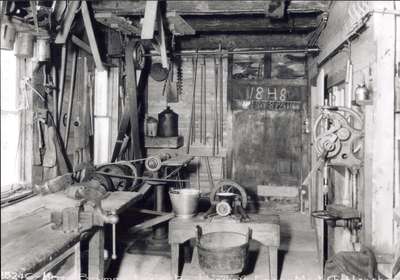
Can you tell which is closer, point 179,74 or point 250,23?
point 250,23

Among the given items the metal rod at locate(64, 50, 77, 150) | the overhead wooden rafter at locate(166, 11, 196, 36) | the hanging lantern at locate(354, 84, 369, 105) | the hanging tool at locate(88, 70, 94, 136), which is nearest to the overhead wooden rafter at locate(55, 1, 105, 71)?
the overhead wooden rafter at locate(166, 11, 196, 36)

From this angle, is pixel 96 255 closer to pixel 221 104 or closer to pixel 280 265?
pixel 280 265

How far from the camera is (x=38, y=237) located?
132 inches

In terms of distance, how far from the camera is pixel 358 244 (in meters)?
4.14

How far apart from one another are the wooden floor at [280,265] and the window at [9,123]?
1.70m

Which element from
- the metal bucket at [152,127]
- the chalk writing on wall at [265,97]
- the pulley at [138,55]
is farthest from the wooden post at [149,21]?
the chalk writing on wall at [265,97]

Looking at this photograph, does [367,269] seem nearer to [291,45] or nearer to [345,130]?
[345,130]

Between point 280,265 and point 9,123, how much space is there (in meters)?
3.68

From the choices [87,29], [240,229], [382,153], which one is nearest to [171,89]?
[87,29]

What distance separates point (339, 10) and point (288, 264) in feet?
10.4

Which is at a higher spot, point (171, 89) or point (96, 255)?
point (171, 89)

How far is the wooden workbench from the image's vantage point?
282 centimetres

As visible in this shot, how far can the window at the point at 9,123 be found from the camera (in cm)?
444

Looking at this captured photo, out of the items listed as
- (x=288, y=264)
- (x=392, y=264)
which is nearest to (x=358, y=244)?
(x=392, y=264)
